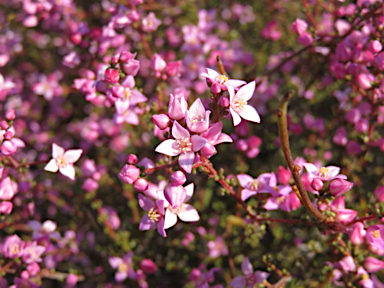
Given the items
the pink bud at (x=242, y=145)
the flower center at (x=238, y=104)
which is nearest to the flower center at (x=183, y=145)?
the flower center at (x=238, y=104)

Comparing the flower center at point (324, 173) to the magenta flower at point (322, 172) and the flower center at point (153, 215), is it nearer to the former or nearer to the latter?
the magenta flower at point (322, 172)

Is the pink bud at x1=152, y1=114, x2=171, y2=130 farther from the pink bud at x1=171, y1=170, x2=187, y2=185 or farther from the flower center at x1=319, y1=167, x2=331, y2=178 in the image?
the flower center at x1=319, y1=167, x2=331, y2=178

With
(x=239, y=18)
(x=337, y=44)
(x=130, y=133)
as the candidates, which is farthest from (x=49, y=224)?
(x=239, y=18)

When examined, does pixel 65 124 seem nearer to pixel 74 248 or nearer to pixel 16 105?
pixel 16 105

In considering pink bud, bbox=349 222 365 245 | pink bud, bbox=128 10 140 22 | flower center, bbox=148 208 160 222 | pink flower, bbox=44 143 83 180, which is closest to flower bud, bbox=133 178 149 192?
flower center, bbox=148 208 160 222

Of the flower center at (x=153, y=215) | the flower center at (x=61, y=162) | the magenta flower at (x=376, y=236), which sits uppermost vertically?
the magenta flower at (x=376, y=236)

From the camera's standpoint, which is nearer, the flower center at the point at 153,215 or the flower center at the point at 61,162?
the flower center at the point at 153,215
